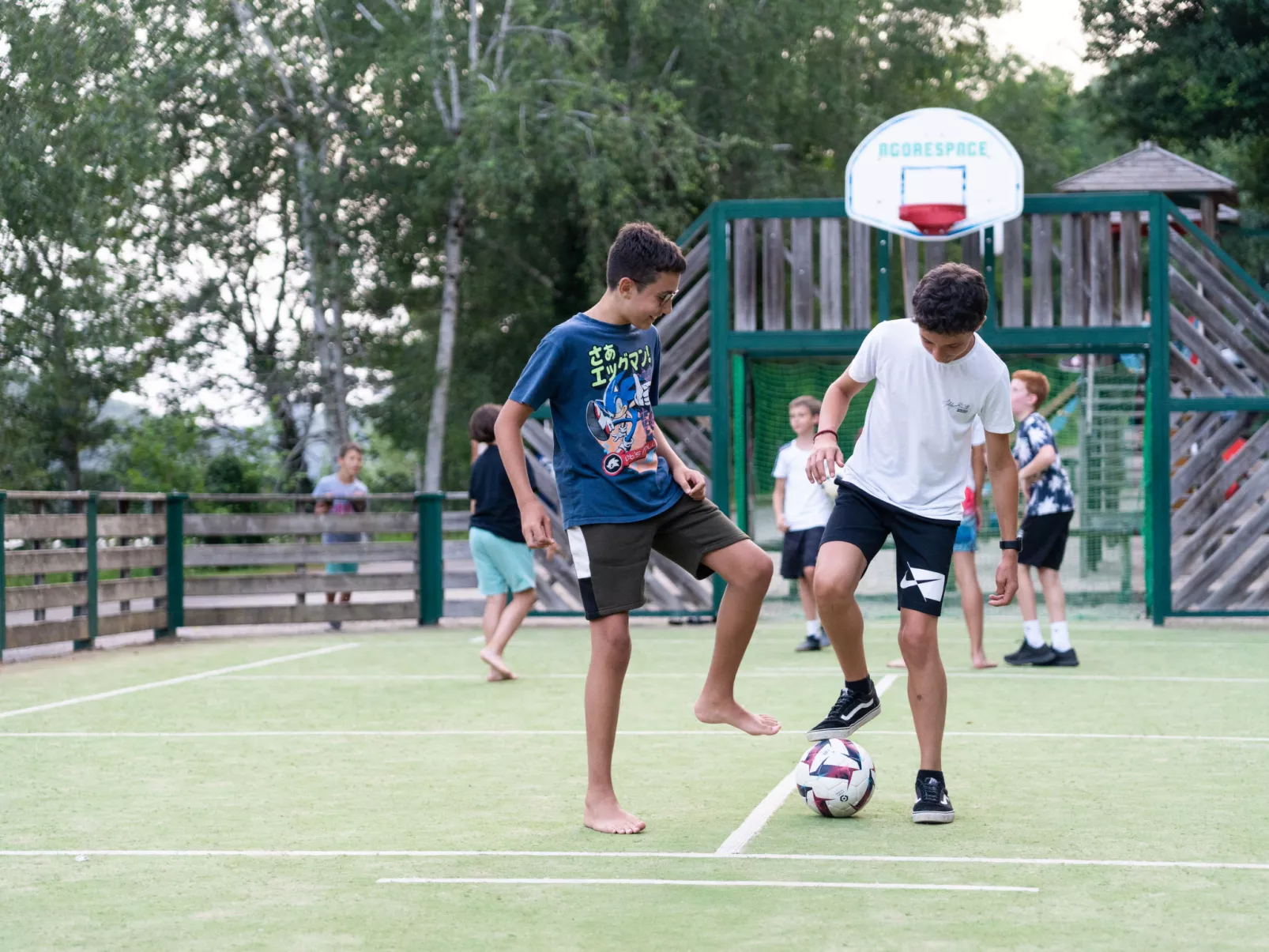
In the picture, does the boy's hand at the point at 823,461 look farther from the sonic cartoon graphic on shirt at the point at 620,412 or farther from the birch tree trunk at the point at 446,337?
the birch tree trunk at the point at 446,337

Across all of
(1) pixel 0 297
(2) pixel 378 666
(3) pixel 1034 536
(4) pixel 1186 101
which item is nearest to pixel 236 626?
(2) pixel 378 666

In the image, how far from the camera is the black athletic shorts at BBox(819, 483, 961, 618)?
18.4ft

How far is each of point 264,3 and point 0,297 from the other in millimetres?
6642

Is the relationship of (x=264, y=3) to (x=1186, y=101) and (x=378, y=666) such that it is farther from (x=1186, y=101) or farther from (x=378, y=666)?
(x=378, y=666)

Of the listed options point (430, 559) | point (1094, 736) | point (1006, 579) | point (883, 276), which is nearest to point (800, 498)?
point (883, 276)

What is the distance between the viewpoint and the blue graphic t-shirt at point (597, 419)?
214 inches

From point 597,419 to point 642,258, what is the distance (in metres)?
0.55

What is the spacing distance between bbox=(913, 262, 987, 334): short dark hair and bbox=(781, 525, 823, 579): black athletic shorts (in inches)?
264

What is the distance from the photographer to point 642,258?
17.8 ft

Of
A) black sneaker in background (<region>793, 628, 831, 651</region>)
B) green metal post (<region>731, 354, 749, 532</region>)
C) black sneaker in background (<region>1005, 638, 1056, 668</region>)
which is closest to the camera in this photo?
black sneaker in background (<region>1005, 638, 1056, 668</region>)

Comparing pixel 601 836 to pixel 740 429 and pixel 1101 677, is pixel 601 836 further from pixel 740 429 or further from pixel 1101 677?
pixel 740 429

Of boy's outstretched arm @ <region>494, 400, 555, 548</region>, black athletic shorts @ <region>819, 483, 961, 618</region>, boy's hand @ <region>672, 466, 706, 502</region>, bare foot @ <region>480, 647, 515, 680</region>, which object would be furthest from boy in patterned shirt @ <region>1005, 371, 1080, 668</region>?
boy's outstretched arm @ <region>494, 400, 555, 548</region>

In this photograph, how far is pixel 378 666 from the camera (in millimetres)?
11875

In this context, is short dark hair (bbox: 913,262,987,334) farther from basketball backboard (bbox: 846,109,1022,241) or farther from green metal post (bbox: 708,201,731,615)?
basketball backboard (bbox: 846,109,1022,241)
